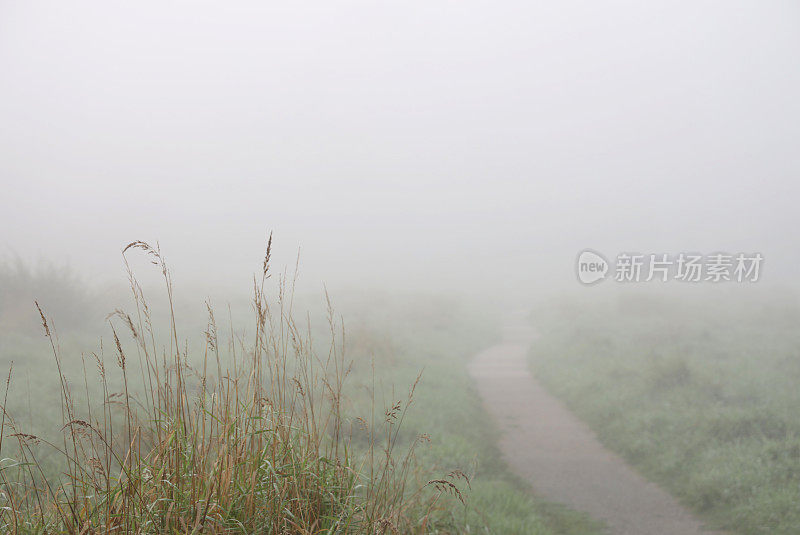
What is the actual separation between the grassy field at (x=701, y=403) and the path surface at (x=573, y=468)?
1.00ft

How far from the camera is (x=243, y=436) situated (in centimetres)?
283

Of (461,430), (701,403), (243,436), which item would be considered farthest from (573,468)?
(243,436)

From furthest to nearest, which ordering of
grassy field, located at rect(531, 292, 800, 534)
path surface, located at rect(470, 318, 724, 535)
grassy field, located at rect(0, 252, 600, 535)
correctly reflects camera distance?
1. grassy field, located at rect(531, 292, 800, 534)
2. path surface, located at rect(470, 318, 724, 535)
3. grassy field, located at rect(0, 252, 600, 535)

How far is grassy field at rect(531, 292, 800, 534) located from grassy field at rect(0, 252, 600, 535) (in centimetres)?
179

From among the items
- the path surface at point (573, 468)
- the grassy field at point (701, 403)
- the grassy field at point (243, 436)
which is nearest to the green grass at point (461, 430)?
the grassy field at point (243, 436)

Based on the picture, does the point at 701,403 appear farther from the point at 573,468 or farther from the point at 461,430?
the point at 461,430

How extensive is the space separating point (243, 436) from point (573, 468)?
540 cm

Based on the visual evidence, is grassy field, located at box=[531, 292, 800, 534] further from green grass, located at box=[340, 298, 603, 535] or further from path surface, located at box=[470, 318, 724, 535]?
green grass, located at box=[340, 298, 603, 535]

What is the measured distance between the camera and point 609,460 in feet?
23.1

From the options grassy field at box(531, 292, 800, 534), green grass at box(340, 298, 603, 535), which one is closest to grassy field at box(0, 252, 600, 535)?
green grass at box(340, 298, 603, 535)

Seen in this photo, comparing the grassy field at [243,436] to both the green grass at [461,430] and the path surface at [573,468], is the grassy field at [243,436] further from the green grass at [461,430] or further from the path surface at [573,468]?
the path surface at [573,468]

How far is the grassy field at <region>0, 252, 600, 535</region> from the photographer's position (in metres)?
2.47

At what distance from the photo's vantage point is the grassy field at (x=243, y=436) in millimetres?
2471

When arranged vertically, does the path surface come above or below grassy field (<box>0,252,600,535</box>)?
below
